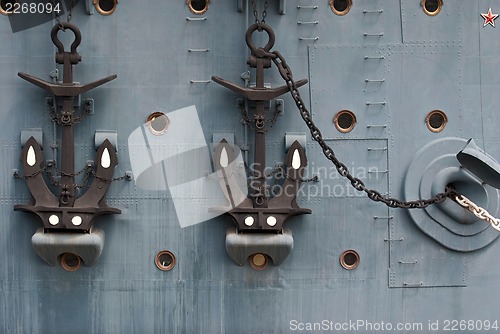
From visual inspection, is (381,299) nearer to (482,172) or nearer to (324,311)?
(324,311)

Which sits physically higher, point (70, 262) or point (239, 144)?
point (239, 144)

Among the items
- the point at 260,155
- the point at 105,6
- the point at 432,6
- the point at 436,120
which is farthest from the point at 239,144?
the point at 432,6

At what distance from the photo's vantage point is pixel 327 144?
8.55 meters

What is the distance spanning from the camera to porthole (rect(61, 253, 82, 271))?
27.9 feet

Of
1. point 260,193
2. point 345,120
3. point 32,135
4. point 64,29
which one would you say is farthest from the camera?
point 345,120

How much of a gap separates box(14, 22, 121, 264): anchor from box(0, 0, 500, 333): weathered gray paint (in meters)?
0.23

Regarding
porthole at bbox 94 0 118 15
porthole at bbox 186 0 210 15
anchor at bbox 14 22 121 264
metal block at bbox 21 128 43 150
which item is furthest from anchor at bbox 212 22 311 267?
metal block at bbox 21 128 43 150

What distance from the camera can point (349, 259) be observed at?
860cm

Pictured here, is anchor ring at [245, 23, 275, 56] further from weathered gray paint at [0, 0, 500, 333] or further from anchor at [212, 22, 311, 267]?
weathered gray paint at [0, 0, 500, 333]

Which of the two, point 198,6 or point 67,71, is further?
point 198,6

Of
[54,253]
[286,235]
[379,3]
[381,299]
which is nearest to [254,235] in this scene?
[286,235]

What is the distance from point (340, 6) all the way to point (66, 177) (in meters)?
3.63

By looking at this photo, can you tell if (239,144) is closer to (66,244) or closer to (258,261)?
(258,261)
